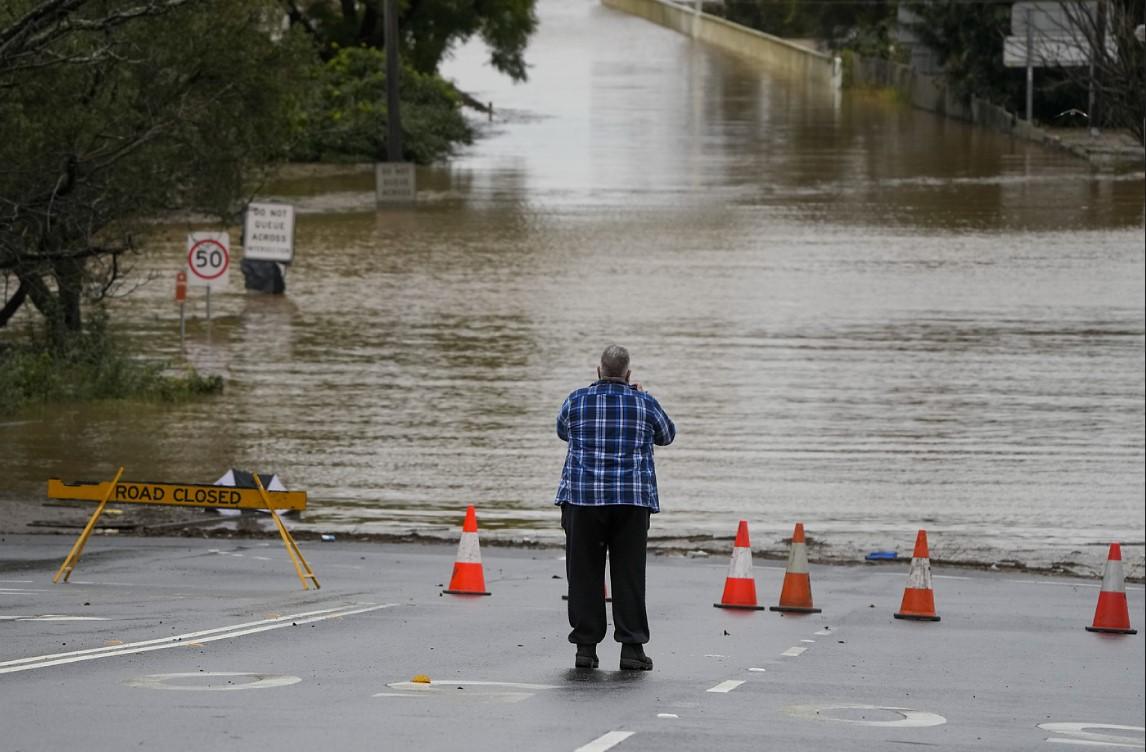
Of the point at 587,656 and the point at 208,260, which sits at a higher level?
the point at 208,260

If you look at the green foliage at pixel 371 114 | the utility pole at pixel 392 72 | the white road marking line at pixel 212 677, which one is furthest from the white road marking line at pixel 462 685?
the green foliage at pixel 371 114

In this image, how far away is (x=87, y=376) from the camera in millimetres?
24469

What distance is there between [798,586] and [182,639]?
436 centimetres

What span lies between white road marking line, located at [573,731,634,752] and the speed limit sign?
22553 millimetres

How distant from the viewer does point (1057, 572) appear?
16078 mm

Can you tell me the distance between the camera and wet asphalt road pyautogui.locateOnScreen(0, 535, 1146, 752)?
8266 mm

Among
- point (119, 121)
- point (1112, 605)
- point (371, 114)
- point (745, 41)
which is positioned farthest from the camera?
point (745, 41)

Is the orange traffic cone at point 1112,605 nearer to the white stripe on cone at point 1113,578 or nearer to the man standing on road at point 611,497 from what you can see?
the white stripe on cone at point 1113,578

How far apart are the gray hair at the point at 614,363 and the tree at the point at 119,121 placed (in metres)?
9.55

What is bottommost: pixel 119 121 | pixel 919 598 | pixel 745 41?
pixel 919 598

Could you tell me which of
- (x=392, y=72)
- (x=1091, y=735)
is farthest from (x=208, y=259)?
(x=1091, y=735)

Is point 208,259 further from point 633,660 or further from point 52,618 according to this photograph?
point 633,660

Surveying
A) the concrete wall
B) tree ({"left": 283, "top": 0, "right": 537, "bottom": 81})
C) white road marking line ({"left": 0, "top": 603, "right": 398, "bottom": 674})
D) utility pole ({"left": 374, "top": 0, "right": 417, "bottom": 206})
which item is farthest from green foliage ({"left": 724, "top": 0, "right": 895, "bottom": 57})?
white road marking line ({"left": 0, "top": 603, "right": 398, "bottom": 674})

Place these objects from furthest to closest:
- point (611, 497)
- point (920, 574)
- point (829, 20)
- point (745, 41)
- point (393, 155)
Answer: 1. point (745, 41)
2. point (829, 20)
3. point (393, 155)
4. point (920, 574)
5. point (611, 497)
